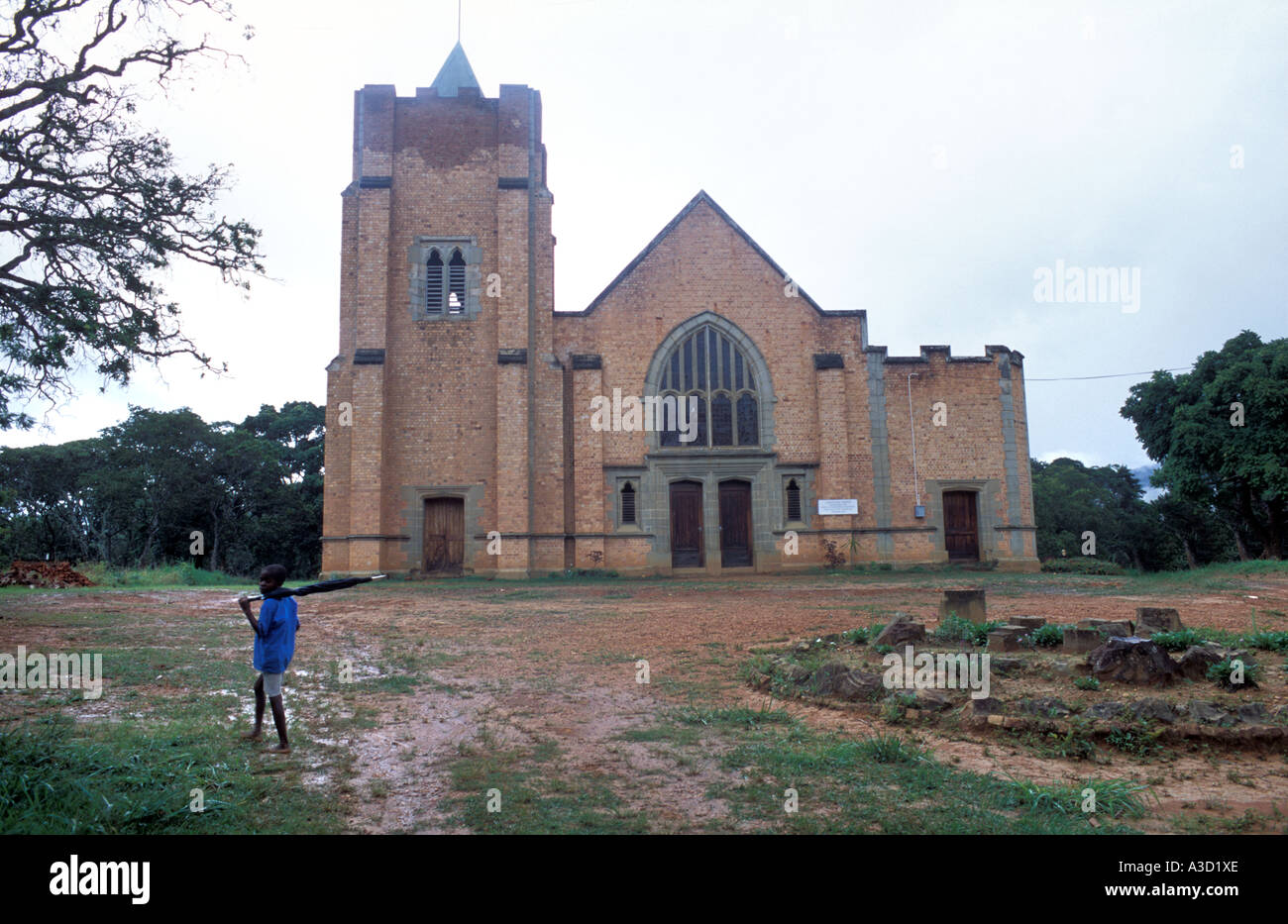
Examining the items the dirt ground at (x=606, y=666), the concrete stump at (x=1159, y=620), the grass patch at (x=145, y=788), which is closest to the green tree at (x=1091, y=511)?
the dirt ground at (x=606, y=666)

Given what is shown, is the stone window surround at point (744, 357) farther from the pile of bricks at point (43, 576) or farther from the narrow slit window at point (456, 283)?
the pile of bricks at point (43, 576)

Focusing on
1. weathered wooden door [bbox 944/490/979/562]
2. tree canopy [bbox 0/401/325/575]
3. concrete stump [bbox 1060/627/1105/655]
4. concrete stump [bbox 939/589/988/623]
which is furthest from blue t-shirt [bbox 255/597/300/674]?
tree canopy [bbox 0/401/325/575]

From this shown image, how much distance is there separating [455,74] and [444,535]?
16.9m

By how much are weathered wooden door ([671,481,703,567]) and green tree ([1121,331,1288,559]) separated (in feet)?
59.1

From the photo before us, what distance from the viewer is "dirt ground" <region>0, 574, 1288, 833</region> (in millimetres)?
4816

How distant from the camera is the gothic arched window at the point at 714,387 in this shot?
81.8 feet

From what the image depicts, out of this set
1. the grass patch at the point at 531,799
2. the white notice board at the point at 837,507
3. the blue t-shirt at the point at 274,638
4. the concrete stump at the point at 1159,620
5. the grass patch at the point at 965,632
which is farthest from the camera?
the white notice board at the point at 837,507

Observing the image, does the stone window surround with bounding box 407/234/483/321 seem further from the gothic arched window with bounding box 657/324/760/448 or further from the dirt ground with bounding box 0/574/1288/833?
the dirt ground with bounding box 0/574/1288/833

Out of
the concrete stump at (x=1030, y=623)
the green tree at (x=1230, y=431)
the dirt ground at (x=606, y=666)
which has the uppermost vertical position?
the green tree at (x=1230, y=431)

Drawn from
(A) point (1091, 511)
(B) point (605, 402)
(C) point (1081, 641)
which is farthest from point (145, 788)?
(A) point (1091, 511)

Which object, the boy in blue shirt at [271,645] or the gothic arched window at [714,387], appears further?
the gothic arched window at [714,387]

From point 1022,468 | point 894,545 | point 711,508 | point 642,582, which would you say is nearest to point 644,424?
point 711,508

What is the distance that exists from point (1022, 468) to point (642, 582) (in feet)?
44.0

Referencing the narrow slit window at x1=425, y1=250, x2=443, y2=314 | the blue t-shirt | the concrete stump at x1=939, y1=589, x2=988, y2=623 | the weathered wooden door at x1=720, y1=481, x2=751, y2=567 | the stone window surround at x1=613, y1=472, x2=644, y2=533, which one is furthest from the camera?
the weathered wooden door at x1=720, y1=481, x2=751, y2=567
